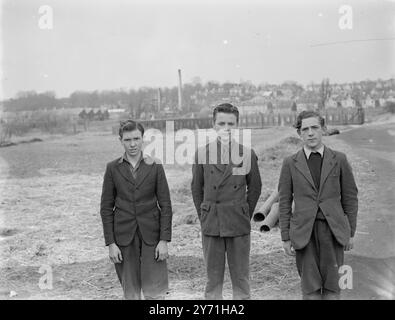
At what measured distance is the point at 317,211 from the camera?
123 inches

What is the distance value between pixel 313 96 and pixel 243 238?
8.05 metres

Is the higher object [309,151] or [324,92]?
[324,92]

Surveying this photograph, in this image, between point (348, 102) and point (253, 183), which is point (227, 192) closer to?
point (253, 183)

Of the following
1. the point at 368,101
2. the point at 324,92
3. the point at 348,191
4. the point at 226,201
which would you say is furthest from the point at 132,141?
the point at 368,101

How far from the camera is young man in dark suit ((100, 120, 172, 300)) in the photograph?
3.28 meters

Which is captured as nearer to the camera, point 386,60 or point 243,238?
point 243,238

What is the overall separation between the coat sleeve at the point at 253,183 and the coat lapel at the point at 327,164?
0.48 m

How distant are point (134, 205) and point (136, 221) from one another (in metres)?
0.12

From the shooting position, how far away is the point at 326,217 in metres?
3.08

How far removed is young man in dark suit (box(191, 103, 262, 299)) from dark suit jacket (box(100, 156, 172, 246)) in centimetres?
29

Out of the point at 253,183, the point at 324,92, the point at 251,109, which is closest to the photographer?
the point at 253,183

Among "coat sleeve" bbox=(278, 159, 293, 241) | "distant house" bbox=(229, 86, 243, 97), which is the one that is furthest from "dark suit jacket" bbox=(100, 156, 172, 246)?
"distant house" bbox=(229, 86, 243, 97)
